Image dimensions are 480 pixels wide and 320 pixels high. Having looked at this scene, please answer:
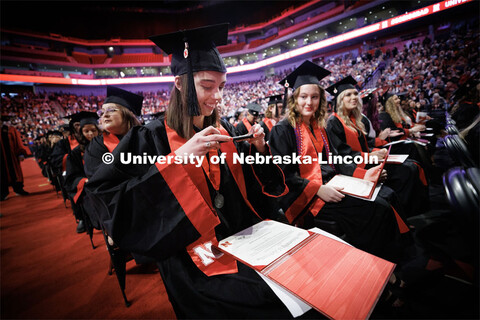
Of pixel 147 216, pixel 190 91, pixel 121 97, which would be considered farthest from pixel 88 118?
pixel 147 216

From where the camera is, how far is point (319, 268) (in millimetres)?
854

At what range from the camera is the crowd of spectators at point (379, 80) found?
9188mm

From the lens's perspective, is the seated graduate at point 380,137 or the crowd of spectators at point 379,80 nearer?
the seated graduate at point 380,137

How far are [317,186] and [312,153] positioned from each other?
1.46 ft

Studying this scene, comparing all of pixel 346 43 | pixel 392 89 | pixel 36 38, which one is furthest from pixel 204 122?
pixel 36 38

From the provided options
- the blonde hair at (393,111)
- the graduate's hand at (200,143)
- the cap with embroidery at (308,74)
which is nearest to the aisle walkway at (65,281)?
the graduate's hand at (200,143)

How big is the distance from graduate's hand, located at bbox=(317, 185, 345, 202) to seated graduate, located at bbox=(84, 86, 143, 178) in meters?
2.23

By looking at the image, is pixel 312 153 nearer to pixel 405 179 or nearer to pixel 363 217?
pixel 363 217

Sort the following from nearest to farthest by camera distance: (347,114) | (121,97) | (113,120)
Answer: (113,120) < (121,97) < (347,114)

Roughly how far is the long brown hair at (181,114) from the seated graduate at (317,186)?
1.20 metres

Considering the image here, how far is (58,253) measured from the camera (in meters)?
3.20

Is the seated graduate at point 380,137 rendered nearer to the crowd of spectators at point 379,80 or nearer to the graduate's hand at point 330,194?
the graduate's hand at point 330,194

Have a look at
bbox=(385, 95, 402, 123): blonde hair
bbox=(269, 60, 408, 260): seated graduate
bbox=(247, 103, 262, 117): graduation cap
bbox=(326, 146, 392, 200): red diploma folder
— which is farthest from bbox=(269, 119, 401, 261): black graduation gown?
bbox=(247, 103, 262, 117): graduation cap

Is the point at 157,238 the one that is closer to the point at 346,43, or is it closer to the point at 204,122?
the point at 204,122
